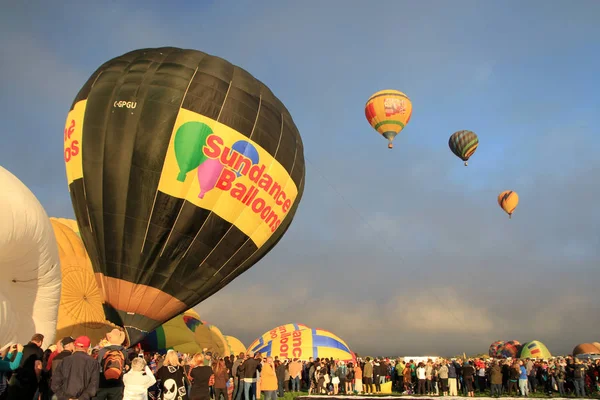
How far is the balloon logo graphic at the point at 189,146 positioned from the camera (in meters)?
14.3

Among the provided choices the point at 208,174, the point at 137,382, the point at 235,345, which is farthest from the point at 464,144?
the point at 137,382

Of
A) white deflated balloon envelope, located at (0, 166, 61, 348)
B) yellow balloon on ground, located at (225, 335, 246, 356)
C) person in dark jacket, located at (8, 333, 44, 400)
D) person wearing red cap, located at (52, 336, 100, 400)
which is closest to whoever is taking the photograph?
person wearing red cap, located at (52, 336, 100, 400)

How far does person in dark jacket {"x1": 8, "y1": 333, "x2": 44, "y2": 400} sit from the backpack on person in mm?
1357

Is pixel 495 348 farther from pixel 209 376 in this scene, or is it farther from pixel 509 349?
pixel 209 376

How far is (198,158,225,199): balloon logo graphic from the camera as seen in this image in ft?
47.4

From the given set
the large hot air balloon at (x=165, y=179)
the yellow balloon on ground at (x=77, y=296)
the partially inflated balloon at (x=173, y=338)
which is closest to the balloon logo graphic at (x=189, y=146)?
the large hot air balloon at (x=165, y=179)

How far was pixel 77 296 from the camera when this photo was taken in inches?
706

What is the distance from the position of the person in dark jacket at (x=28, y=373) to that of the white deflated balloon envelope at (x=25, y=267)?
1.57m

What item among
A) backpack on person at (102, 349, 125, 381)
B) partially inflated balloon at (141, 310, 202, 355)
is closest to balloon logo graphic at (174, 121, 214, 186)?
backpack on person at (102, 349, 125, 381)

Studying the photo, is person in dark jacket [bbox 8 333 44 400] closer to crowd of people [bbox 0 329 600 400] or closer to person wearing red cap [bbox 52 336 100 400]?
crowd of people [bbox 0 329 600 400]

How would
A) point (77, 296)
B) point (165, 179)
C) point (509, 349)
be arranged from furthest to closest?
point (509, 349), point (77, 296), point (165, 179)

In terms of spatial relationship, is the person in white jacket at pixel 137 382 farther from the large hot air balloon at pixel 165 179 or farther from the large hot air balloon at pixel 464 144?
the large hot air balloon at pixel 464 144

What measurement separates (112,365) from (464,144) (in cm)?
2931

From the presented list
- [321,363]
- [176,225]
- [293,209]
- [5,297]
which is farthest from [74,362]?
[321,363]
